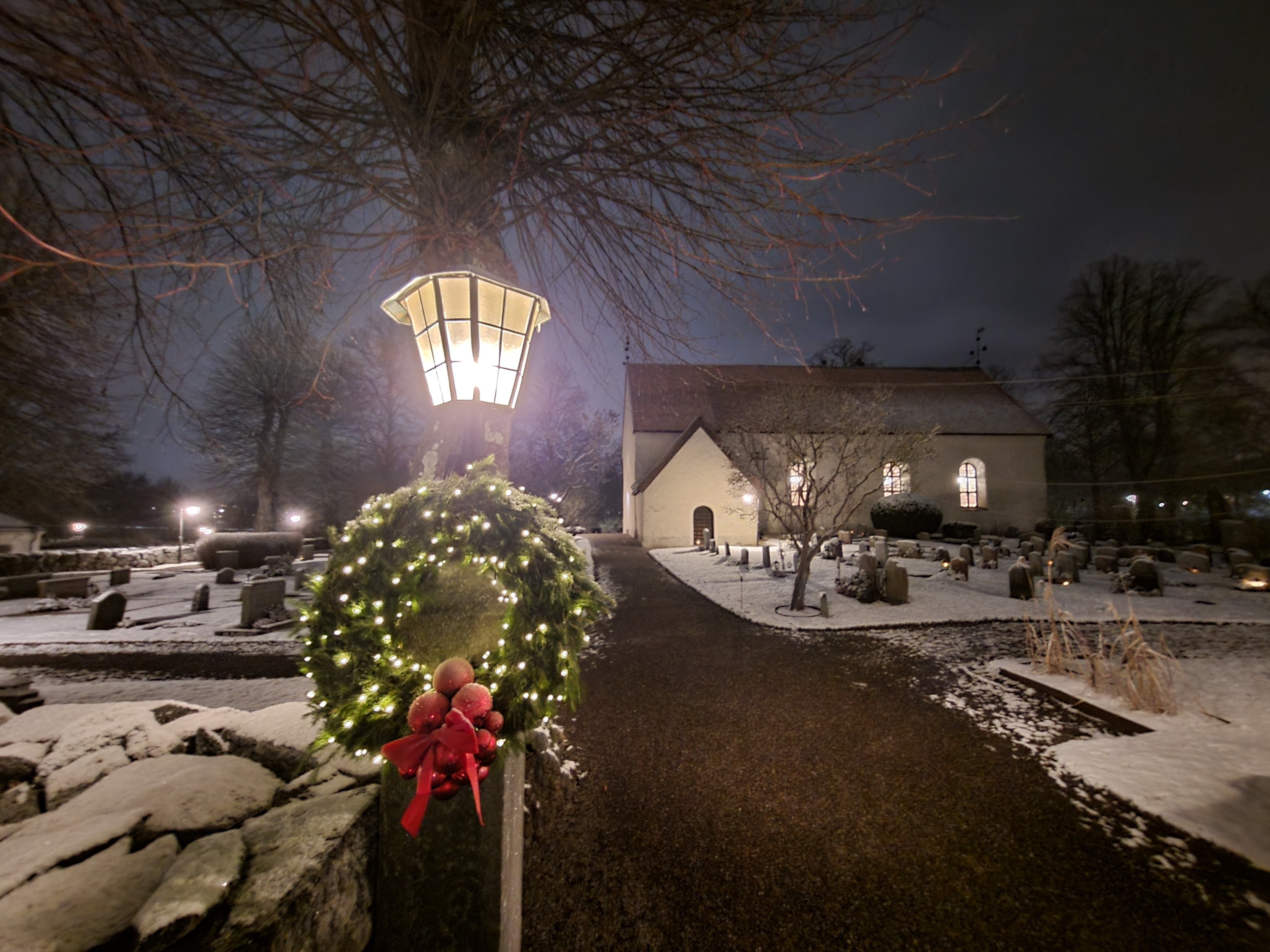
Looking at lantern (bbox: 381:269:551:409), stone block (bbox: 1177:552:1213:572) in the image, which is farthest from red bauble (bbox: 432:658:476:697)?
stone block (bbox: 1177:552:1213:572)

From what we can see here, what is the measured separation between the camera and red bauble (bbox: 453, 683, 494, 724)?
1.82m

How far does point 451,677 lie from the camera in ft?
6.31

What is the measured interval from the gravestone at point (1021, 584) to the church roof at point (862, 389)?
14.0 meters

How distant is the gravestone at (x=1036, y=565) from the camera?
11461 millimetres

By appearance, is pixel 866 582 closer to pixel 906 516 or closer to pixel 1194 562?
pixel 1194 562

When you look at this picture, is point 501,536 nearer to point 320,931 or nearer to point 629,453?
point 320,931

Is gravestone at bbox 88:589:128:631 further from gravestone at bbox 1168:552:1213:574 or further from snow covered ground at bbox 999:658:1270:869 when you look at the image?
gravestone at bbox 1168:552:1213:574

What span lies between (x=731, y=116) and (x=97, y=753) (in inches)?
224

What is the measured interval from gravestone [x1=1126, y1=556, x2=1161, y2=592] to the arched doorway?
13.2 meters

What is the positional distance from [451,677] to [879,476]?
25.9 meters

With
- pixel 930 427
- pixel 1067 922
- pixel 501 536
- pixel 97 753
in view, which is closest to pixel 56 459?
pixel 97 753

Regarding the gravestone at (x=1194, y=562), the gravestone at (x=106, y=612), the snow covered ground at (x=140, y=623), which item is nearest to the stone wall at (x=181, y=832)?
the snow covered ground at (x=140, y=623)

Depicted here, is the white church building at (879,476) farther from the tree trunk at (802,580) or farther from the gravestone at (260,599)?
the gravestone at (260,599)

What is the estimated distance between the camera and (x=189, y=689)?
473cm
